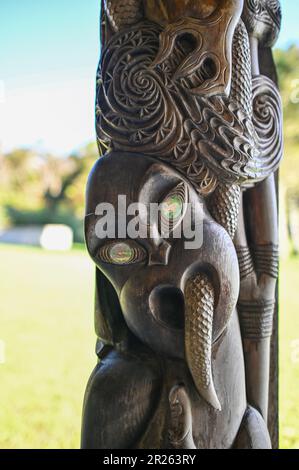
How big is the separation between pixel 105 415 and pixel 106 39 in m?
0.61

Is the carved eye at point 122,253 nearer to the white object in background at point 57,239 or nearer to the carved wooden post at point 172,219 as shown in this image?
the carved wooden post at point 172,219

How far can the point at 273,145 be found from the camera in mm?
848

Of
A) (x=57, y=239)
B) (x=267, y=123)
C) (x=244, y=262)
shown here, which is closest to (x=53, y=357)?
(x=244, y=262)

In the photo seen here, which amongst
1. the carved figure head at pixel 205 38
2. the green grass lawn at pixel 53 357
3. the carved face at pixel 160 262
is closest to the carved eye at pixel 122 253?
the carved face at pixel 160 262

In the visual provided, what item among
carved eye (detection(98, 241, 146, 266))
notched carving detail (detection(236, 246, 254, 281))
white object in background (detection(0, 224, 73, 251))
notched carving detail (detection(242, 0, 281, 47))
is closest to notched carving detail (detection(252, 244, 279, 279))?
notched carving detail (detection(236, 246, 254, 281))

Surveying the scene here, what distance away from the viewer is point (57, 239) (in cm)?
832

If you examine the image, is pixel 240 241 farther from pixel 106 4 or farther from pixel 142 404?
pixel 106 4

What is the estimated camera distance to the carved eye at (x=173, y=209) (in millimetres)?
726

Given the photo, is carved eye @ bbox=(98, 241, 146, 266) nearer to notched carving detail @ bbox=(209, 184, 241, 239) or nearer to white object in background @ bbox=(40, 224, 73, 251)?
notched carving detail @ bbox=(209, 184, 241, 239)

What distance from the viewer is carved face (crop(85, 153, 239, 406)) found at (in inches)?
28.1

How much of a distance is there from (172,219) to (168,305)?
0.13 metres

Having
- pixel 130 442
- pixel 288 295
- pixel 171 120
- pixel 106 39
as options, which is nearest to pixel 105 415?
pixel 130 442

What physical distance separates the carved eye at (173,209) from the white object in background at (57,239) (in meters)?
7.61

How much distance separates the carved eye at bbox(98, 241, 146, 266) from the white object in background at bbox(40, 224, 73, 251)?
7588 millimetres
